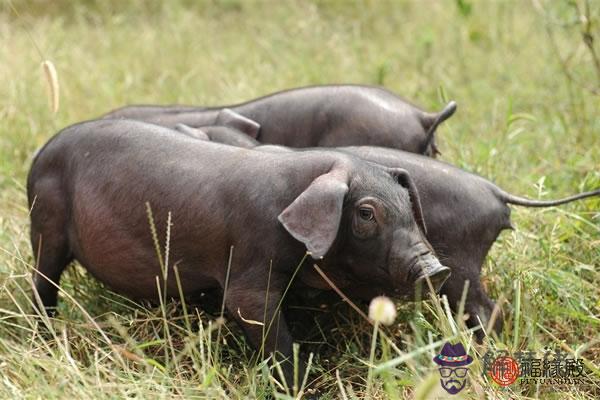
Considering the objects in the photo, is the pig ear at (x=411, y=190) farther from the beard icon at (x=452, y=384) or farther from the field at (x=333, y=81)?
the beard icon at (x=452, y=384)

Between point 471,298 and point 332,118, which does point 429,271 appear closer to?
point 471,298

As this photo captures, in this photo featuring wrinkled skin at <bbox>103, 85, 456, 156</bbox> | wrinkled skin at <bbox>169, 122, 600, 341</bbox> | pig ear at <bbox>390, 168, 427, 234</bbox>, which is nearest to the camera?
pig ear at <bbox>390, 168, 427, 234</bbox>

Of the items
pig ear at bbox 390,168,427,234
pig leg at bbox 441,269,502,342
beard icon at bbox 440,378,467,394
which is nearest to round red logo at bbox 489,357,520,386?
beard icon at bbox 440,378,467,394

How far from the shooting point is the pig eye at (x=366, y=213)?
10.2 feet

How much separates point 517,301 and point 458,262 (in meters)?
0.35

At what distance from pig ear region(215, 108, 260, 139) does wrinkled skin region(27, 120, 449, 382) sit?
0.78m

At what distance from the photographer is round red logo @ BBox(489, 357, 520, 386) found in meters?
3.04

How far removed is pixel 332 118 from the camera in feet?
14.7

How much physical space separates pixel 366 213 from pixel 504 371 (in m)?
0.72

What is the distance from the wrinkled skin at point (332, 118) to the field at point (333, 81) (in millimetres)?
312

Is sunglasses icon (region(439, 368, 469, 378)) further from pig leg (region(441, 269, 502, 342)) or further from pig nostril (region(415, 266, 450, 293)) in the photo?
pig leg (region(441, 269, 502, 342))

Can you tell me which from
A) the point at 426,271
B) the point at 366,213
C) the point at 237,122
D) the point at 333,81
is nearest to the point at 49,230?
the point at 237,122

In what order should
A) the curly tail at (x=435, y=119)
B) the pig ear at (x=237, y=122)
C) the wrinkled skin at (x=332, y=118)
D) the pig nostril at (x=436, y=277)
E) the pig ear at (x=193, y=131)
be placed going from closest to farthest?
1. the pig nostril at (x=436, y=277)
2. the pig ear at (x=193, y=131)
3. the curly tail at (x=435, y=119)
4. the wrinkled skin at (x=332, y=118)
5. the pig ear at (x=237, y=122)

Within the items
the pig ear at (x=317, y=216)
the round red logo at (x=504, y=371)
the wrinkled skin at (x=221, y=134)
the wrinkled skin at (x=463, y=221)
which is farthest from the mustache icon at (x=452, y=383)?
the wrinkled skin at (x=221, y=134)
